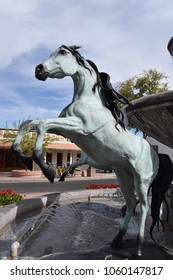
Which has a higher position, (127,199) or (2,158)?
(2,158)

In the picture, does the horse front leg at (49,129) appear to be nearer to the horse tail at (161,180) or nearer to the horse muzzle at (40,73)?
the horse muzzle at (40,73)

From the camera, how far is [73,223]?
27.0 feet

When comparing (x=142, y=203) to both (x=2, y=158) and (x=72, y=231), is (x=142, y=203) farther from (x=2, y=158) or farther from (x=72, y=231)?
(x=2, y=158)

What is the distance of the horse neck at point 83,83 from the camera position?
439cm

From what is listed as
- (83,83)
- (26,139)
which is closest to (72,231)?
(83,83)

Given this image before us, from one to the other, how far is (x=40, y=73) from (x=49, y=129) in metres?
0.74

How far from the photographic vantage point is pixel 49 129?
3.97m

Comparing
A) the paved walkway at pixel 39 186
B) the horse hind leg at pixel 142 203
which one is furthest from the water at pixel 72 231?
the paved walkway at pixel 39 186

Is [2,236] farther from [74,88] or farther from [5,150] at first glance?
[5,150]

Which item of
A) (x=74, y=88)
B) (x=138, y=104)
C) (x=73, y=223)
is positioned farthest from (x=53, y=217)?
(x=74, y=88)

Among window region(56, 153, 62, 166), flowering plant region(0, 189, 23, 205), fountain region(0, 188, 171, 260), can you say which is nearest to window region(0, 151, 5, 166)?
window region(56, 153, 62, 166)

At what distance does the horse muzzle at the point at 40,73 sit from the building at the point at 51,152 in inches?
1167

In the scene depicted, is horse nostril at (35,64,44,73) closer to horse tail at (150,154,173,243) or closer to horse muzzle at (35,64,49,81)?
horse muzzle at (35,64,49,81)

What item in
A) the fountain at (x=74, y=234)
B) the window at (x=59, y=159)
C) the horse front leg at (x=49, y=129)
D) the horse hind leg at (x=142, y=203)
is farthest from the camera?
the window at (x=59, y=159)
